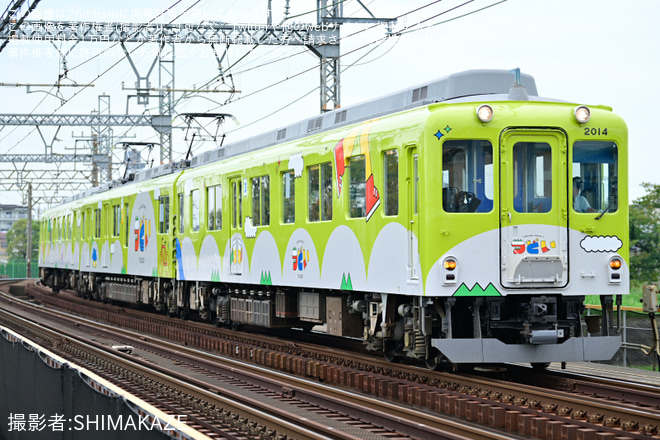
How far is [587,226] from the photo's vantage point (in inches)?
448

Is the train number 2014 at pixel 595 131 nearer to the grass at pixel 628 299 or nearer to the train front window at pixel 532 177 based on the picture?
the train front window at pixel 532 177

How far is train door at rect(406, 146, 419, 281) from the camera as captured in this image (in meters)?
11.2

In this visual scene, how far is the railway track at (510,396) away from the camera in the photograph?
8.77 metres

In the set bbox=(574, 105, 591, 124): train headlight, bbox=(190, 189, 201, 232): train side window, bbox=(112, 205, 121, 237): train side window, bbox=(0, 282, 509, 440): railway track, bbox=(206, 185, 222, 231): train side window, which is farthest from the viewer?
bbox=(112, 205, 121, 237): train side window

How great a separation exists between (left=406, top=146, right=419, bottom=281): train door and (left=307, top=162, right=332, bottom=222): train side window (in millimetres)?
2251

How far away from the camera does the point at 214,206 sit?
18.5 m

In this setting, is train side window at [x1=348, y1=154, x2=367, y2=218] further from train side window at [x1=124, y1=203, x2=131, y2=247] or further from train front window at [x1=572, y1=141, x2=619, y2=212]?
train side window at [x1=124, y1=203, x2=131, y2=247]

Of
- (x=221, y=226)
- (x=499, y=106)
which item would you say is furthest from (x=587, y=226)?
(x=221, y=226)

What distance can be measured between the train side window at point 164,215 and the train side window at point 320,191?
8154 mm

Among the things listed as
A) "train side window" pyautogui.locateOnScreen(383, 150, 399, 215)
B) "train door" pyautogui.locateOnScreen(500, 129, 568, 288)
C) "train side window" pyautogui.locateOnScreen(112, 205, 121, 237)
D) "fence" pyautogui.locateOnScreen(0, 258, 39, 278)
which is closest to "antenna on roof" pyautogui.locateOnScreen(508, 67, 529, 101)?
"train door" pyautogui.locateOnScreen(500, 129, 568, 288)

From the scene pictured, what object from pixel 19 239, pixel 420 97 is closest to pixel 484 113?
pixel 420 97

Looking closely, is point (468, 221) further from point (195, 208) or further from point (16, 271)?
point (16, 271)

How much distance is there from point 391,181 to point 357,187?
949mm

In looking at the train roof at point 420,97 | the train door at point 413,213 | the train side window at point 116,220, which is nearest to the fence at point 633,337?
the train roof at point 420,97
